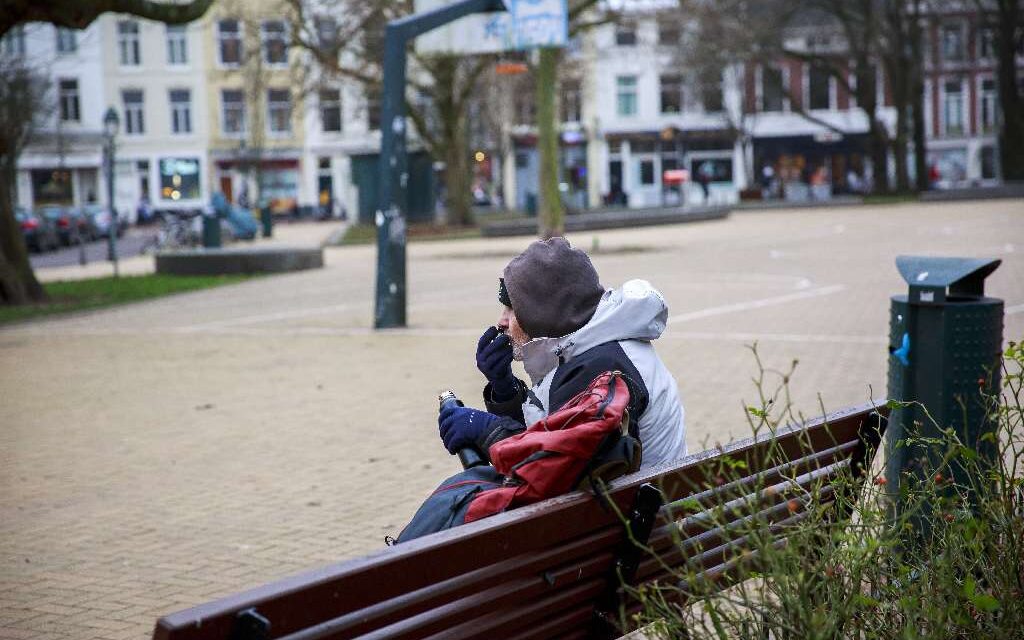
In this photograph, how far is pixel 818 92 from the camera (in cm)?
7038

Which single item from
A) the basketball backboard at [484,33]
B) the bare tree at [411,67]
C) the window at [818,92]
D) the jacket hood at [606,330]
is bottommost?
the jacket hood at [606,330]

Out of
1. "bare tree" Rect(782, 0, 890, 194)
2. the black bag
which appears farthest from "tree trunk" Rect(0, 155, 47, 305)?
"bare tree" Rect(782, 0, 890, 194)

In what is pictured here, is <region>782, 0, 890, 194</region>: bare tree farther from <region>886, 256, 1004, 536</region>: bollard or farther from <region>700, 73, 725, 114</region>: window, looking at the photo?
<region>886, 256, 1004, 536</region>: bollard

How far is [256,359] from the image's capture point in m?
12.4

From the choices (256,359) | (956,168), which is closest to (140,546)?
(256,359)

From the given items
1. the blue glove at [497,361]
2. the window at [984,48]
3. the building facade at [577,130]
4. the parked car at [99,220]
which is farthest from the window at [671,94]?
the blue glove at [497,361]

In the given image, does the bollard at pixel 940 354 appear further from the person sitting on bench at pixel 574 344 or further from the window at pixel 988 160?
the window at pixel 988 160

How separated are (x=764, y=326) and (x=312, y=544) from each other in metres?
8.12

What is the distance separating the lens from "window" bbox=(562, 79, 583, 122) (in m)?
51.5

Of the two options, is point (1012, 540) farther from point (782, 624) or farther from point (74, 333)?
point (74, 333)

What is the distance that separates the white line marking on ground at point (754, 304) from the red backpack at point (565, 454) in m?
10.9

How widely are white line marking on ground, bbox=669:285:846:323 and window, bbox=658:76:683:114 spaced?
181 ft

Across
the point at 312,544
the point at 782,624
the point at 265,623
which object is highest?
the point at 265,623

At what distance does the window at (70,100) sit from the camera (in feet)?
210
